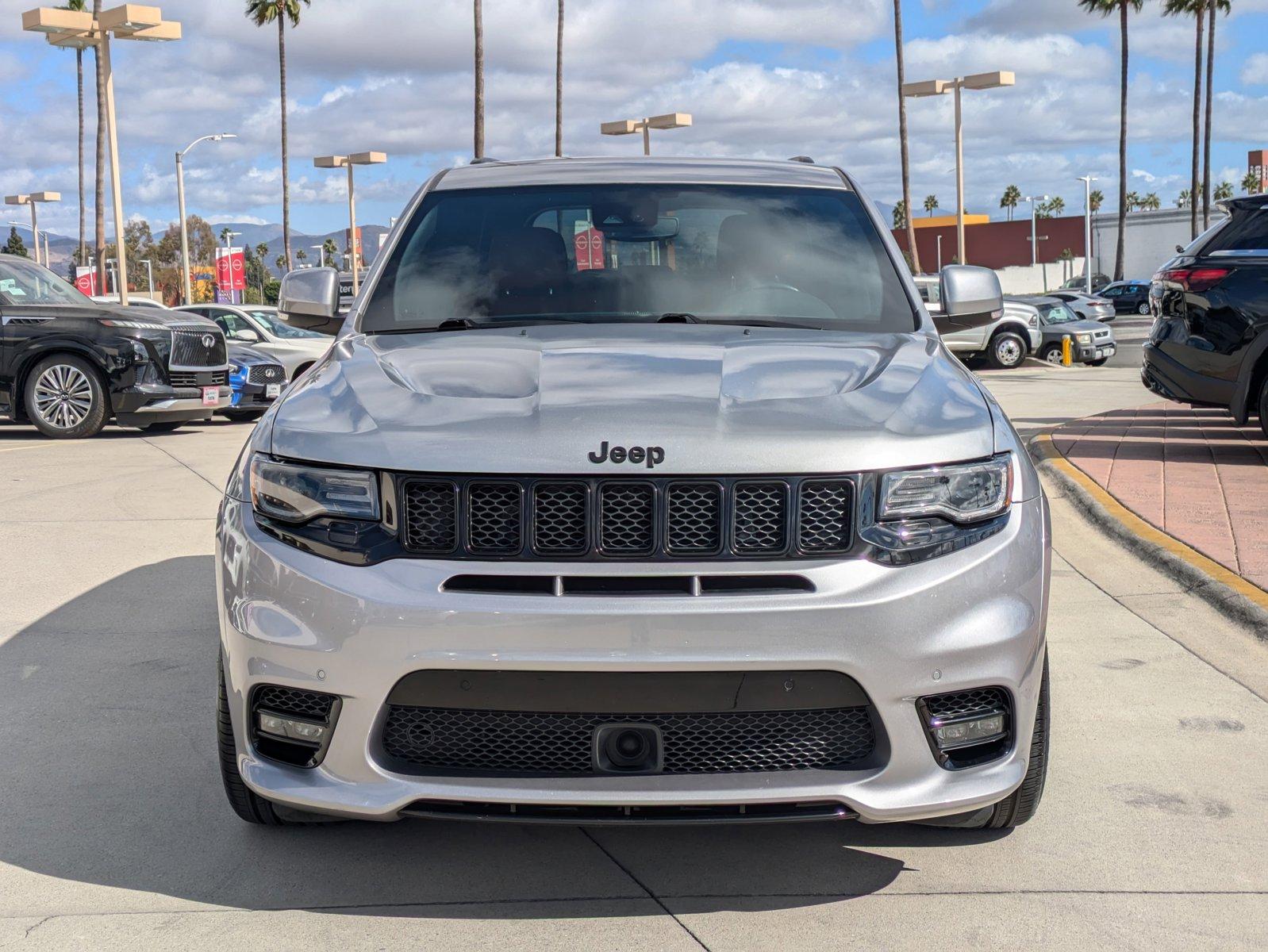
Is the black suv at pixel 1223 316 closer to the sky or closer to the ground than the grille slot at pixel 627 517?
closer to the sky

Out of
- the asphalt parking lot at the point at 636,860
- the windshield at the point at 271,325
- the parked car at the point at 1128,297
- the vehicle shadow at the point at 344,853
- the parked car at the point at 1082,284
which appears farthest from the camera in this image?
the parked car at the point at 1082,284

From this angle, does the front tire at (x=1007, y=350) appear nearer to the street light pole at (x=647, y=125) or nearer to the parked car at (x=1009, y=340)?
the parked car at (x=1009, y=340)

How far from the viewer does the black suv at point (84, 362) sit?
14.9 m

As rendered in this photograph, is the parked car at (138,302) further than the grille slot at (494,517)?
Yes

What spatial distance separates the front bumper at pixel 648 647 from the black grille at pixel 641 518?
5cm

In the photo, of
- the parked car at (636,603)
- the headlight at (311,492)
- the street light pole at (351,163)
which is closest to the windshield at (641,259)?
the parked car at (636,603)

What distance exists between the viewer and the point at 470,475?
3131 millimetres

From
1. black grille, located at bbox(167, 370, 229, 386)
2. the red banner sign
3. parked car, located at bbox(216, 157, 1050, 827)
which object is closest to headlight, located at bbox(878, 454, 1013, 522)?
parked car, located at bbox(216, 157, 1050, 827)

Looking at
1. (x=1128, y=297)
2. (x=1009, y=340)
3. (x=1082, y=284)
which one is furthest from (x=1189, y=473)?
(x=1082, y=284)

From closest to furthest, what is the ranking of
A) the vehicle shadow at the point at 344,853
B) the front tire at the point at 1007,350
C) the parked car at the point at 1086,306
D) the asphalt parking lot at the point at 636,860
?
the asphalt parking lot at the point at 636,860 → the vehicle shadow at the point at 344,853 → the front tire at the point at 1007,350 → the parked car at the point at 1086,306

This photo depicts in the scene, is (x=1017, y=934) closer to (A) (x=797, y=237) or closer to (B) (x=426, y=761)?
(B) (x=426, y=761)

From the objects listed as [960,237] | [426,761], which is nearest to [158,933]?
[426,761]

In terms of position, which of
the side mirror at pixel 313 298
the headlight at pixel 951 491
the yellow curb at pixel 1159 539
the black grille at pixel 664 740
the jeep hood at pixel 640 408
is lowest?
the yellow curb at pixel 1159 539

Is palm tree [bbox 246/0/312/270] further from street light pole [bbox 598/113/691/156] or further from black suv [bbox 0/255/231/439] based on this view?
black suv [bbox 0/255/231/439]
